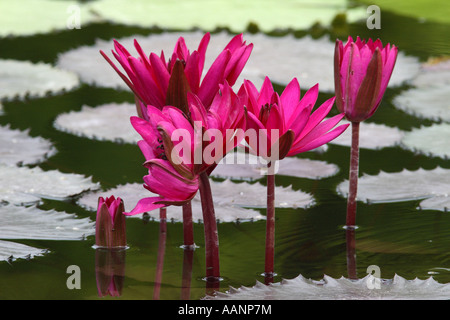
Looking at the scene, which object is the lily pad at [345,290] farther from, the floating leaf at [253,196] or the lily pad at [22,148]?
the lily pad at [22,148]

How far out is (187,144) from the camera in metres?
0.91

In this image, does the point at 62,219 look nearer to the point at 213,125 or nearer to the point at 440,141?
the point at 213,125

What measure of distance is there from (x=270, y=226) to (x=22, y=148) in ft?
3.37

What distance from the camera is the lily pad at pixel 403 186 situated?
1.50m

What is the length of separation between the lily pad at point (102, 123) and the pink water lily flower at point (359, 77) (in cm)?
87

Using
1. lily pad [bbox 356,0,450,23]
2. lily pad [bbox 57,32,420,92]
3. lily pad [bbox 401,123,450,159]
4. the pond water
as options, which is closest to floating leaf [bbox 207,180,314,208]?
the pond water

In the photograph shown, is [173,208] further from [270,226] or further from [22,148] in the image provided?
[22,148]

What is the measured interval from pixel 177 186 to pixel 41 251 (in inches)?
16.6

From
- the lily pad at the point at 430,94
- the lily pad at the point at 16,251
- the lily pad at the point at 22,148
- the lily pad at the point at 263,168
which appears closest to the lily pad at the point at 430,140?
the lily pad at the point at 430,94

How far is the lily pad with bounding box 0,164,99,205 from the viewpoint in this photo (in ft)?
4.86

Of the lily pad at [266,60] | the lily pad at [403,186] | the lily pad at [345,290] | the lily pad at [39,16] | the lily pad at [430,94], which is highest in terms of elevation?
the lily pad at [39,16]

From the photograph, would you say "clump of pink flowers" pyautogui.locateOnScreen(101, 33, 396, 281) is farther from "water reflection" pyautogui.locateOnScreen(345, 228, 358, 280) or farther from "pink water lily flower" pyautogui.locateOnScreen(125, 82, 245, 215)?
"water reflection" pyautogui.locateOnScreen(345, 228, 358, 280)

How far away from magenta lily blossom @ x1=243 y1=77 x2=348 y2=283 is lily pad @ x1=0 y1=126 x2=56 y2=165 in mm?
932
